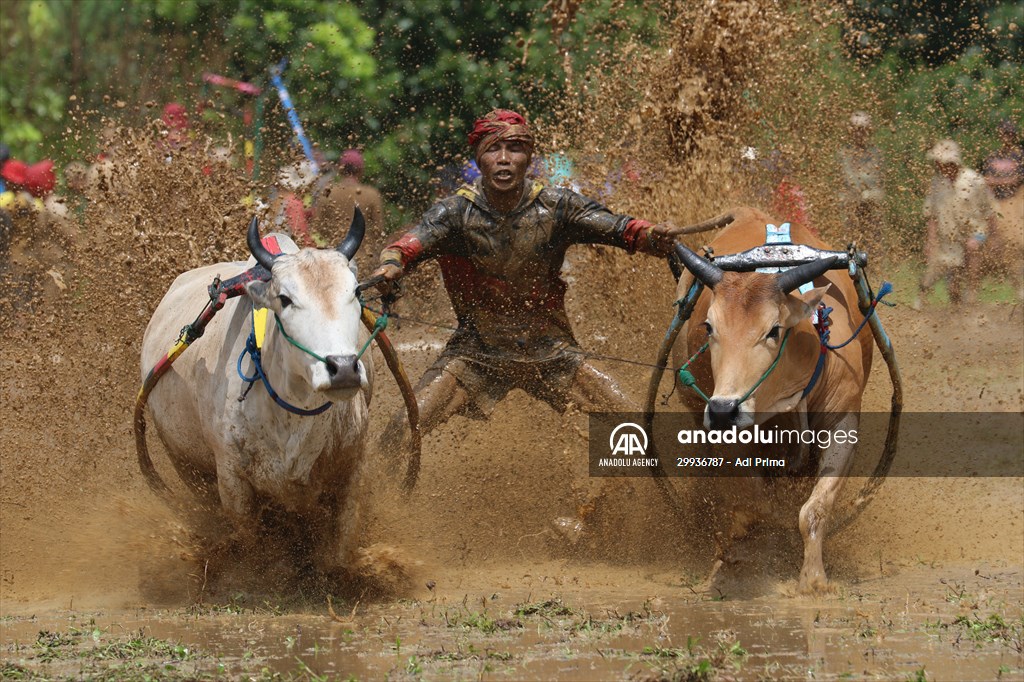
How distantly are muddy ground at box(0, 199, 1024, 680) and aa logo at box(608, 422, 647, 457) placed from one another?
180mm

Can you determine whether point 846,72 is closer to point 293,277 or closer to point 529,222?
point 529,222

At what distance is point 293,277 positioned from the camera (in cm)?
660

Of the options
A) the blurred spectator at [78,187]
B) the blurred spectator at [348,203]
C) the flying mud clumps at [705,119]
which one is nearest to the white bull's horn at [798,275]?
the flying mud clumps at [705,119]

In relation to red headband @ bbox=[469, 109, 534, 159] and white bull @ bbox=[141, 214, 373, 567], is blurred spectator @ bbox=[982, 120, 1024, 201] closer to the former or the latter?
red headband @ bbox=[469, 109, 534, 159]

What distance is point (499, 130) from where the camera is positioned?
27.1ft

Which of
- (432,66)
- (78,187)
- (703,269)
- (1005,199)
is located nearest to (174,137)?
(78,187)

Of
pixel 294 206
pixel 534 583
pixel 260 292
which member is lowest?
pixel 534 583

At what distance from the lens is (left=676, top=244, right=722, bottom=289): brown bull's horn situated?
717 cm

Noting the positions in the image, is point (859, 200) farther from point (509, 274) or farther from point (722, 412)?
point (722, 412)

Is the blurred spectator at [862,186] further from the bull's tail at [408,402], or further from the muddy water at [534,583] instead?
the bull's tail at [408,402]

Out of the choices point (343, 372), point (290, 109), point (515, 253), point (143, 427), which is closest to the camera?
point (343, 372)

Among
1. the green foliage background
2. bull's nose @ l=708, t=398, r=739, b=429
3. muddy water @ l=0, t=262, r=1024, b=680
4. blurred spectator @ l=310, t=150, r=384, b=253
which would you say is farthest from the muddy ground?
the green foliage background

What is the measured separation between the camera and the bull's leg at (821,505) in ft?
23.2

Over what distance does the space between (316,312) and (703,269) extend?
6.01ft
